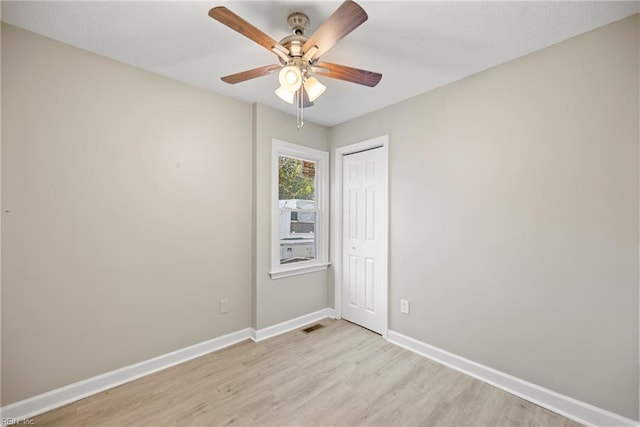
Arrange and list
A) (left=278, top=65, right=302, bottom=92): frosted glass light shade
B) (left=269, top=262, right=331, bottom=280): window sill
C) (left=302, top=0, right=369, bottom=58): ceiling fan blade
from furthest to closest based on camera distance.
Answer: (left=269, top=262, right=331, bottom=280): window sill
(left=278, top=65, right=302, bottom=92): frosted glass light shade
(left=302, top=0, right=369, bottom=58): ceiling fan blade

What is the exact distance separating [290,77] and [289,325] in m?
2.55

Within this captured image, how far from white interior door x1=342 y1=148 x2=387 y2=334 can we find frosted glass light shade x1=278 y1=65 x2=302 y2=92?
164cm

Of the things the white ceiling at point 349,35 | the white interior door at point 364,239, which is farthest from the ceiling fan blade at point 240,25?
the white interior door at point 364,239

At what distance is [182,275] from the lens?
97.6 inches

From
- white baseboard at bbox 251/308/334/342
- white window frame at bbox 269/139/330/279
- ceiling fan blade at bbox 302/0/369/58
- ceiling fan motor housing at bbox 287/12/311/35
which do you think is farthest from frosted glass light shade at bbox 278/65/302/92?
white baseboard at bbox 251/308/334/342

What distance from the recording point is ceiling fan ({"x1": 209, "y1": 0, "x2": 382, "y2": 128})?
1254 millimetres

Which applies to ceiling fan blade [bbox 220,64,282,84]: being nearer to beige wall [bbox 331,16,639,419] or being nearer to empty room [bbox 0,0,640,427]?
empty room [bbox 0,0,640,427]

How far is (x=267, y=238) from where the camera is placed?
2.98m

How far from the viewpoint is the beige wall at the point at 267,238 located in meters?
2.89

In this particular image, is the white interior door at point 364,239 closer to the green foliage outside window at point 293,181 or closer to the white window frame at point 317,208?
the white window frame at point 317,208

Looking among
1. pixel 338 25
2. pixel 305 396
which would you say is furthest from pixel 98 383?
pixel 338 25

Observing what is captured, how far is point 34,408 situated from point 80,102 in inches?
81.8

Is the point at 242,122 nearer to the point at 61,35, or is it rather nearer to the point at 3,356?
the point at 61,35

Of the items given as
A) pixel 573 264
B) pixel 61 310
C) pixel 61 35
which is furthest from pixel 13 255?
pixel 573 264
